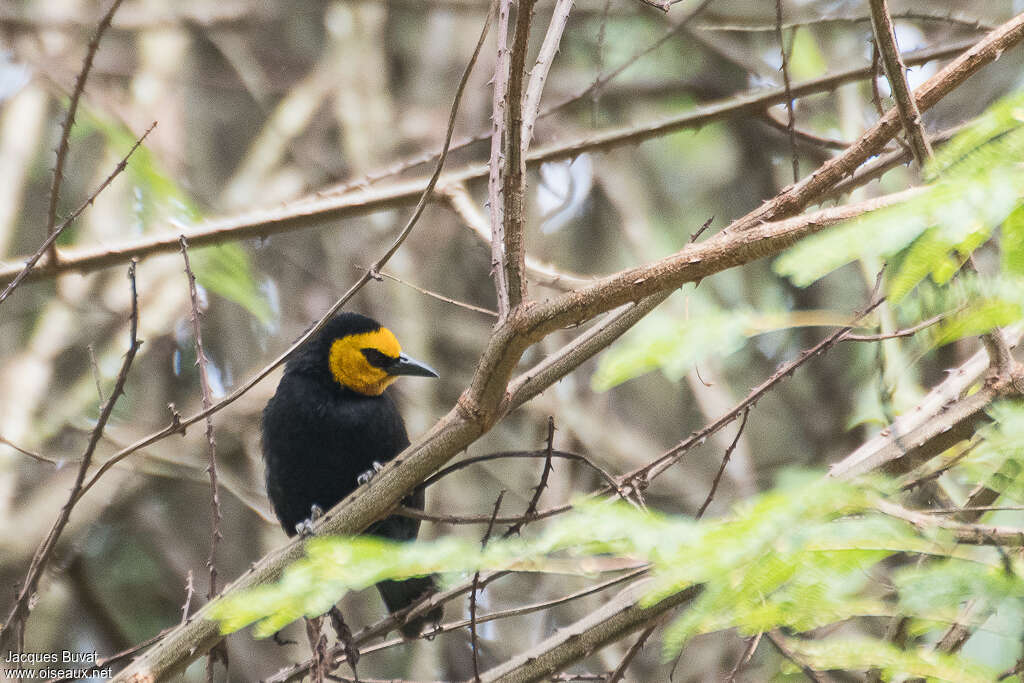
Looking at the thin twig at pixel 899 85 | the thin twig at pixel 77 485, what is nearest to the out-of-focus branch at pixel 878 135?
the thin twig at pixel 899 85

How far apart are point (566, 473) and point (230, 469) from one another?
193 centimetres

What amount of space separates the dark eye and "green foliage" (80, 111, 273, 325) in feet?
2.12

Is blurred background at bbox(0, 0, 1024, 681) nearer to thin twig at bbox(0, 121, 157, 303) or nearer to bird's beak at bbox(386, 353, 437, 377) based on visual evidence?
bird's beak at bbox(386, 353, 437, 377)

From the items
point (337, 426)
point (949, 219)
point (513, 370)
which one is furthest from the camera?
point (337, 426)

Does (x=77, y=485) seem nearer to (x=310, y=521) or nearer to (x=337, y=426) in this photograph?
(x=310, y=521)

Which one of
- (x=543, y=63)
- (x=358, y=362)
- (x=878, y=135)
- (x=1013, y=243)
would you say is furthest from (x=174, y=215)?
(x=1013, y=243)

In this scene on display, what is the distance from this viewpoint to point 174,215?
3578mm

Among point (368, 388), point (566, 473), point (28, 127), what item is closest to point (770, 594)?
point (368, 388)

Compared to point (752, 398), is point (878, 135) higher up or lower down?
higher up

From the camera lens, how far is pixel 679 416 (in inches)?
241

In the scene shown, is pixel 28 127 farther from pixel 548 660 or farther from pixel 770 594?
pixel 770 594

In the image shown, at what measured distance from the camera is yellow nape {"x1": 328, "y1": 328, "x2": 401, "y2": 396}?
4.55 metres

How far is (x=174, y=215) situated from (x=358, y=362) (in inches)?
47.7

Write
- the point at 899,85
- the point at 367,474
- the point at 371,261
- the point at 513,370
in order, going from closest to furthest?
the point at 899,85
the point at 513,370
the point at 367,474
the point at 371,261
